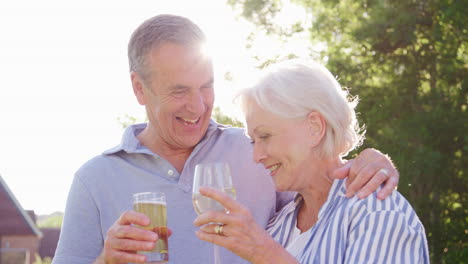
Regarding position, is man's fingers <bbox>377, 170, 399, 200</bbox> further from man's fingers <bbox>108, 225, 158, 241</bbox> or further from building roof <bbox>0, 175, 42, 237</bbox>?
building roof <bbox>0, 175, 42, 237</bbox>

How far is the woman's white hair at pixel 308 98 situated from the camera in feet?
11.4

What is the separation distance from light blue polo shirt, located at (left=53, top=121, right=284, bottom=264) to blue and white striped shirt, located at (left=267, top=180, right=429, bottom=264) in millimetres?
941

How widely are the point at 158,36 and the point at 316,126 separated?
1.39 meters

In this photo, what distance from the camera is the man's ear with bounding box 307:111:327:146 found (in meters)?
3.48

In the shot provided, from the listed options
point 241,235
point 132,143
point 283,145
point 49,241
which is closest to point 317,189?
point 283,145

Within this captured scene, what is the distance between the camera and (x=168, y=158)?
4422mm

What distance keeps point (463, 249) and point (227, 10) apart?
10.5m

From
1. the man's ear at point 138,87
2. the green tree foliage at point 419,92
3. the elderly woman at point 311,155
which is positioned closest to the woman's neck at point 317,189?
the elderly woman at point 311,155

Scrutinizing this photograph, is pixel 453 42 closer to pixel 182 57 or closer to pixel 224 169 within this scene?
pixel 182 57

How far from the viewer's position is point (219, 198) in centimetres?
289

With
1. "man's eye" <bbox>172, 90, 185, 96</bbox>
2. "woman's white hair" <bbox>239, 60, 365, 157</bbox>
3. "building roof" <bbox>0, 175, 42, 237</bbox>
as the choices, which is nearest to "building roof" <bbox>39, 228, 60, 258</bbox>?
"building roof" <bbox>0, 175, 42, 237</bbox>

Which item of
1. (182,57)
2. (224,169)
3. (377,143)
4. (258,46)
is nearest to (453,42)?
(377,143)

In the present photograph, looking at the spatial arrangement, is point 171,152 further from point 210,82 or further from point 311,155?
point 311,155

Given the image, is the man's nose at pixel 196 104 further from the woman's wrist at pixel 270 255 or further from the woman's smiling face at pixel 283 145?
the woman's wrist at pixel 270 255
